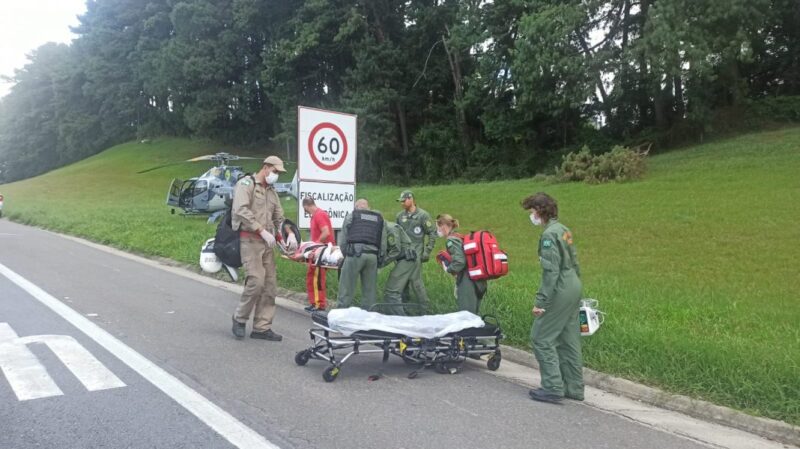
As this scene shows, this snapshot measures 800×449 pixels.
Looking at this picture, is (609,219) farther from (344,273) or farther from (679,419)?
(679,419)

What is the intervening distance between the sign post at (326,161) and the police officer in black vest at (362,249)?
7.17 ft

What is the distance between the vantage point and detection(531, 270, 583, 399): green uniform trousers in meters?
5.43

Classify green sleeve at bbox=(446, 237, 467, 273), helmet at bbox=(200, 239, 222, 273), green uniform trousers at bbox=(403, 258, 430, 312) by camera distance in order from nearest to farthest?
green sleeve at bbox=(446, 237, 467, 273) < green uniform trousers at bbox=(403, 258, 430, 312) < helmet at bbox=(200, 239, 222, 273)

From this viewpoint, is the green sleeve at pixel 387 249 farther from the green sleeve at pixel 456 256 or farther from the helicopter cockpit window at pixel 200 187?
the helicopter cockpit window at pixel 200 187

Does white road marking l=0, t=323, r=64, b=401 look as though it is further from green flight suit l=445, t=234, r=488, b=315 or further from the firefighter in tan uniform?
green flight suit l=445, t=234, r=488, b=315

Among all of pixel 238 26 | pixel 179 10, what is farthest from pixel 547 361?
pixel 179 10

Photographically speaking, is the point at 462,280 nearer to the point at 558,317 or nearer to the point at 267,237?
the point at 558,317

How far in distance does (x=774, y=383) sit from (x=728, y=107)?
3087 cm

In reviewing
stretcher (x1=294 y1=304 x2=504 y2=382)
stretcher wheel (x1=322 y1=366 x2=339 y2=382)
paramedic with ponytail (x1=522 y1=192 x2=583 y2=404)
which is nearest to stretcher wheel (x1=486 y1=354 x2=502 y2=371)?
stretcher (x1=294 y1=304 x2=504 y2=382)

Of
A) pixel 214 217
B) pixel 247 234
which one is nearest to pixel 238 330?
pixel 247 234

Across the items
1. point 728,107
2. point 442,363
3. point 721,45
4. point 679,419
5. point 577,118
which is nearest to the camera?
point 679,419

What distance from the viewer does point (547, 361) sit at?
215 inches

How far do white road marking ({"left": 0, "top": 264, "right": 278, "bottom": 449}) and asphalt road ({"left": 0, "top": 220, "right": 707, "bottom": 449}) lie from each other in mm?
41

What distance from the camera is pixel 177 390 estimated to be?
525 cm
